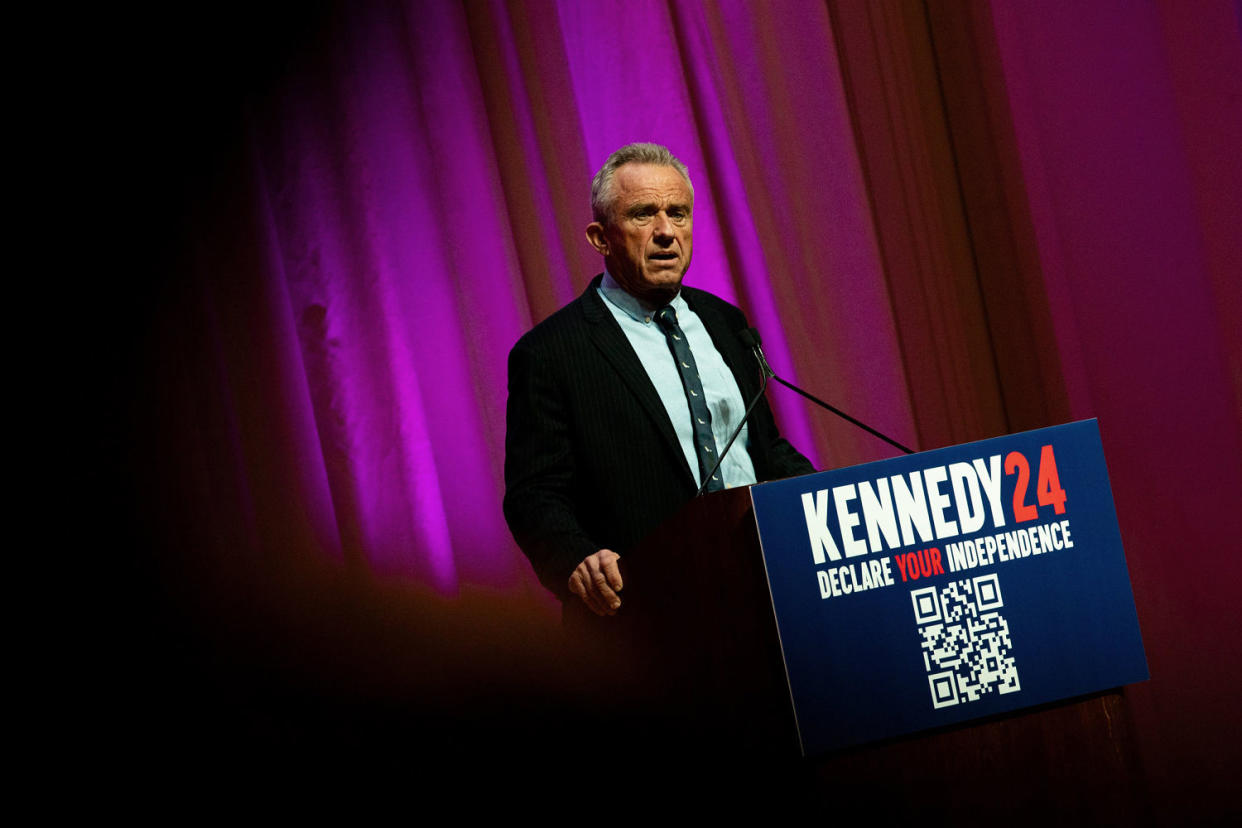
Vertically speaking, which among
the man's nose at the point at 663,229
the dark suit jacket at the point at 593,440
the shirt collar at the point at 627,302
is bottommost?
the dark suit jacket at the point at 593,440

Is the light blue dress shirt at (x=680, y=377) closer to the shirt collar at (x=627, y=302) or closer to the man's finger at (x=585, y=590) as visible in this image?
the shirt collar at (x=627, y=302)

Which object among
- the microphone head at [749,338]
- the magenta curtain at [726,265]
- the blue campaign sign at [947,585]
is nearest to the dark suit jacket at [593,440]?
the microphone head at [749,338]

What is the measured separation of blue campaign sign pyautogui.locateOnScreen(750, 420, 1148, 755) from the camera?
1.11 metres

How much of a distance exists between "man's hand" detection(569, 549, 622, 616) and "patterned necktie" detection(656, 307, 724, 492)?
330 millimetres

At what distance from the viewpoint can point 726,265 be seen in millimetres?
2832

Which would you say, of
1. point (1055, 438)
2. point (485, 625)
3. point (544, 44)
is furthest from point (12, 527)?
point (1055, 438)

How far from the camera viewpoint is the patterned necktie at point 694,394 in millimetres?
1802

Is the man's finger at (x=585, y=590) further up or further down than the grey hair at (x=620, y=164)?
further down

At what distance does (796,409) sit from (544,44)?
1.07m

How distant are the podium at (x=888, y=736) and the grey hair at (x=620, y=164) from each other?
0.90 meters

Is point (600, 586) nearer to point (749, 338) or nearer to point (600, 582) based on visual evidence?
point (600, 582)

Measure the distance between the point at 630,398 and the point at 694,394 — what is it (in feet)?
0.34

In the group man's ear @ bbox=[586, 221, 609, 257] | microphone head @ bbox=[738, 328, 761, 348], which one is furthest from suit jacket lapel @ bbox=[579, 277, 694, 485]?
microphone head @ bbox=[738, 328, 761, 348]

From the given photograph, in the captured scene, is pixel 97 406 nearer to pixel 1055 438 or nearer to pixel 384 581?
pixel 384 581
